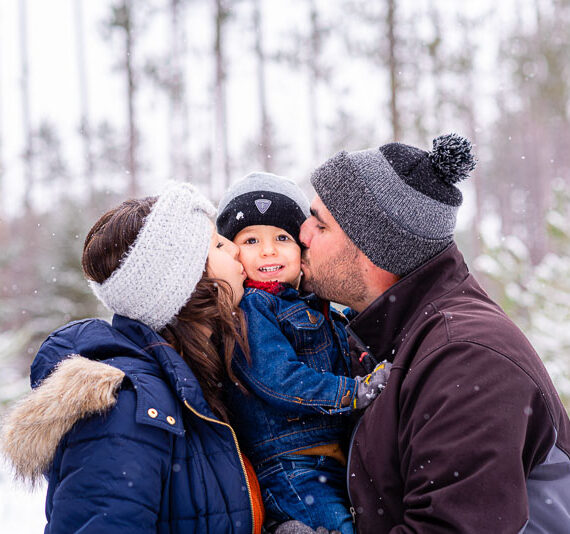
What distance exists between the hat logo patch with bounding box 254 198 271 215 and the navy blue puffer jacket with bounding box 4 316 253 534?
3.67 feet

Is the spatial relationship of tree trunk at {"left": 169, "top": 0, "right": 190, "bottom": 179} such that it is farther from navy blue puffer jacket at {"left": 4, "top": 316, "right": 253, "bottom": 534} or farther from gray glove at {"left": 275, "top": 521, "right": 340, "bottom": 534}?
gray glove at {"left": 275, "top": 521, "right": 340, "bottom": 534}

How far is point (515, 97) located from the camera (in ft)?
79.6

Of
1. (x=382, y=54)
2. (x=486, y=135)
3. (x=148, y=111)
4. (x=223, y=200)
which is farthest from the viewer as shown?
(x=486, y=135)

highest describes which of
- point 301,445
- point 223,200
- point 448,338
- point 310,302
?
point 223,200

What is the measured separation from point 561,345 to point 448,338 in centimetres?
462

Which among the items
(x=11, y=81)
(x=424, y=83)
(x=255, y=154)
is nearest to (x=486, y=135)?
(x=424, y=83)

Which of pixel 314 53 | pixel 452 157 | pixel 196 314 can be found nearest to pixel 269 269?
pixel 196 314

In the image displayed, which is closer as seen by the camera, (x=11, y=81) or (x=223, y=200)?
(x=223, y=200)

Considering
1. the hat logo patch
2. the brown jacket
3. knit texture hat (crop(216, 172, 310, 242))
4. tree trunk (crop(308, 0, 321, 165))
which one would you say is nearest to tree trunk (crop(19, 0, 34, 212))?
tree trunk (crop(308, 0, 321, 165))

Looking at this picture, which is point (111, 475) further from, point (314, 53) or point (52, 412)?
point (314, 53)

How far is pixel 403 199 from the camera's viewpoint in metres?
2.66

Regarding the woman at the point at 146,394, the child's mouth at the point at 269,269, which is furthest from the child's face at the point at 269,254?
the woman at the point at 146,394

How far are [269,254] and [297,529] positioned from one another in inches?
54.7

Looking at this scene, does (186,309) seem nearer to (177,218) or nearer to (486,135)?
(177,218)
